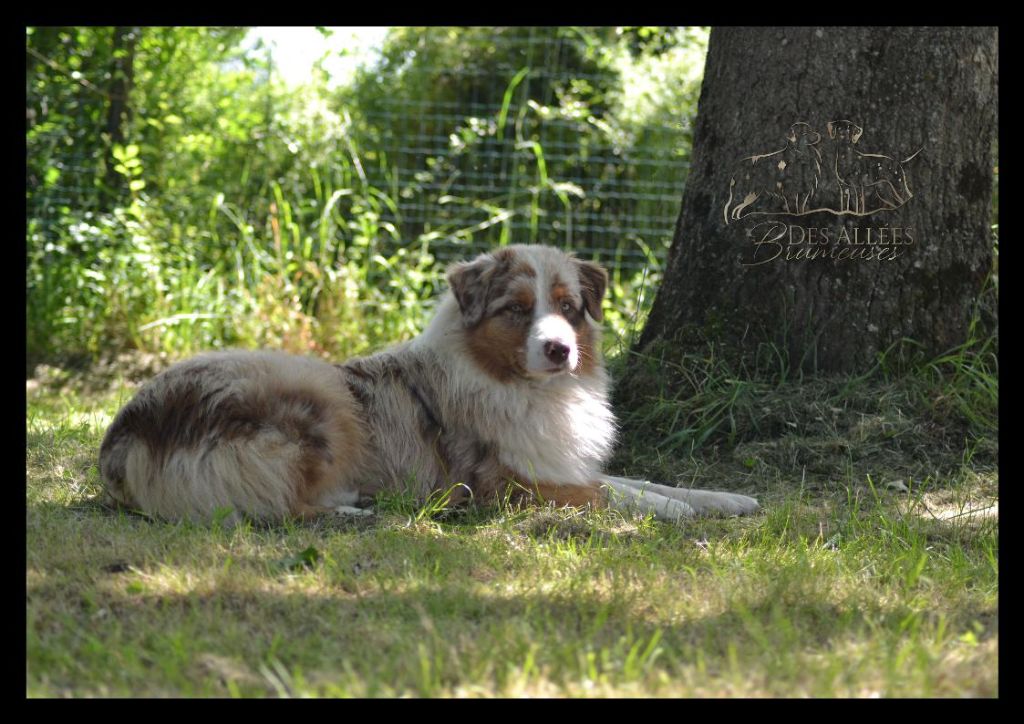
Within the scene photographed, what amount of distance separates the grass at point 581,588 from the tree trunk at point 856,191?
433mm

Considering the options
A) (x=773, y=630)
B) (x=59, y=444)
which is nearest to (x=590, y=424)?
(x=773, y=630)

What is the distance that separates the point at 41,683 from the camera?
274cm

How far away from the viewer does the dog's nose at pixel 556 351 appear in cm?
458

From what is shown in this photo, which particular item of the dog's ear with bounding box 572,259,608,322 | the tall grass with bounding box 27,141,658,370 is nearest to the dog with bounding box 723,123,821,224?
the dog's ear with bounding box 572,259,608,322

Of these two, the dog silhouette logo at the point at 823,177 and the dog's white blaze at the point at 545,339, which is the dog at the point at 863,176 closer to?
the dog silhouette logo at the point at 823,177

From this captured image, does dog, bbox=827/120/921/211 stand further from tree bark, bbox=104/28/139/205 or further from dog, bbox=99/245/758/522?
tree bark, bbox=104/28/139/205

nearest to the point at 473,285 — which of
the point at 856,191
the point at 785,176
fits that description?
the point at 785,176

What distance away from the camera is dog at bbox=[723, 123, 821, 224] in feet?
17.8

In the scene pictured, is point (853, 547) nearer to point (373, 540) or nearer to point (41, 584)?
point (373, 540)

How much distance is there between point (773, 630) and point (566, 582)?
0.74 metres

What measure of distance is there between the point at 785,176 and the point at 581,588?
297 cm

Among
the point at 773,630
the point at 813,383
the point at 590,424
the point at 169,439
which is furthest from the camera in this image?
the point at 813,383

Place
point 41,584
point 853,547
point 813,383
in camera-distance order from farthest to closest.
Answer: point 813,383 → point 853,547 → point 41,584

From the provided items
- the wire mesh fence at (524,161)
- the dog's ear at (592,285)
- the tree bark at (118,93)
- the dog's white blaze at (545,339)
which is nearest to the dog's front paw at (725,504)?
the dog's white blaze at (545,339)
